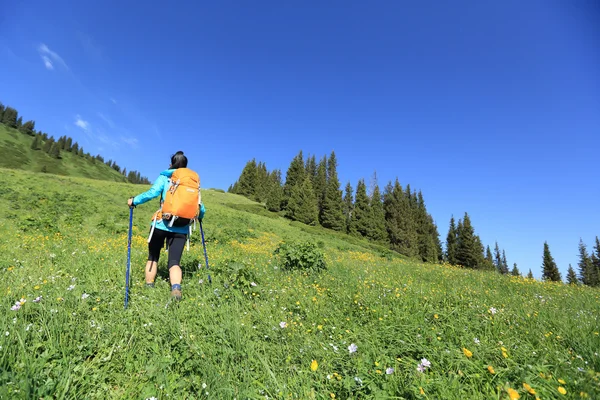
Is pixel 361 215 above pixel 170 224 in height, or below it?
above

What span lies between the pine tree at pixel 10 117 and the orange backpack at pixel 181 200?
201247 mm

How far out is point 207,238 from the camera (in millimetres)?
14477

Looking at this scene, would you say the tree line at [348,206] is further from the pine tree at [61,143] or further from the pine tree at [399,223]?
the pine tree at [61,143]

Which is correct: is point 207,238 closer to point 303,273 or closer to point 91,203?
point 303,273

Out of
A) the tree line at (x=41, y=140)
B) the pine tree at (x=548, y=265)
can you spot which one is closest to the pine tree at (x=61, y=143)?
the tree line at (x=41, y=140)

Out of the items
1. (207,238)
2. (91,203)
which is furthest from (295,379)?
(91,203)

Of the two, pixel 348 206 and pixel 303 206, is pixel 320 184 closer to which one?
pixel 348 206

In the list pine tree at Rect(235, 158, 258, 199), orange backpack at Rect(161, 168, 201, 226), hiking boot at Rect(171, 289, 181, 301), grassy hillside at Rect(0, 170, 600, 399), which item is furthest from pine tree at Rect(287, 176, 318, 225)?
hiking boot at Rect(171, 289, 181, 301)

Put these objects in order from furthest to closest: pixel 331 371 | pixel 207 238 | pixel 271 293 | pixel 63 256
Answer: pixel 207 238 → pixel 63 256 → pixel 271 293 → pixel 331 371

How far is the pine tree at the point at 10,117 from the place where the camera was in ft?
449

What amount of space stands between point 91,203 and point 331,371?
2239 cm

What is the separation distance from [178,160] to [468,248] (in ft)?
227

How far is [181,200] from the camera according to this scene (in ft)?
14.7

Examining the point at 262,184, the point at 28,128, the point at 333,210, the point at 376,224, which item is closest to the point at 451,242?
the point at 376,224
